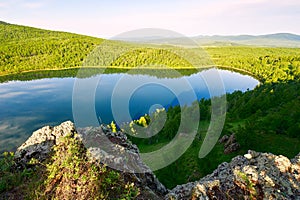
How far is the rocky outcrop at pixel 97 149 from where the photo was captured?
9.30 m

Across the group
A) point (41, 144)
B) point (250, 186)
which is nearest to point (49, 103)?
point (41, 144)

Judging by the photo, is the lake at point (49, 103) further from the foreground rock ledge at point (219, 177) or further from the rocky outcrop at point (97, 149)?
the rocky outcrop at point (97, 149)

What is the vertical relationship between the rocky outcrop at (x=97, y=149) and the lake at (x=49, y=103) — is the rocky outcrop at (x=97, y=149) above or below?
above

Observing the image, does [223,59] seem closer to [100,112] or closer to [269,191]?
[100,112]

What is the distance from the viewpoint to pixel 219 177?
10.4 metres

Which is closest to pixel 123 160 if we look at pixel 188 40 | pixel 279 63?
pixel 188 40

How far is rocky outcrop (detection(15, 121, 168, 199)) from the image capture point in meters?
9.30

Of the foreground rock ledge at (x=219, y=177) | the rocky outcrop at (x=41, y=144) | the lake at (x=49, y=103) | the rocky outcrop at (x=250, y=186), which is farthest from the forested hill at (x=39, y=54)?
the rocky outcrop at (x=250, y=186)

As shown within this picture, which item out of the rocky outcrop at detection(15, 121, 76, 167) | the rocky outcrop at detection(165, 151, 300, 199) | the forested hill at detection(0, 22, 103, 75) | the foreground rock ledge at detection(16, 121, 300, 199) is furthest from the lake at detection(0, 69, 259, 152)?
the rocky outcrop at detection(165, 151, 300, 199)

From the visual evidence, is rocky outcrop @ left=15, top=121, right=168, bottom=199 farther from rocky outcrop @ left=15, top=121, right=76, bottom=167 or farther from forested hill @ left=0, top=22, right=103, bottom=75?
forested hill @ left=0, top=22, right=103, bottom=75

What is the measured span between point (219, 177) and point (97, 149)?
5321 millimetres

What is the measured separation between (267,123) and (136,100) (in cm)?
4030

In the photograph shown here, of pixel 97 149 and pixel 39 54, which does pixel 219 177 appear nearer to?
pixel 97 149

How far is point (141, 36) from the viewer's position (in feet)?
39.4
